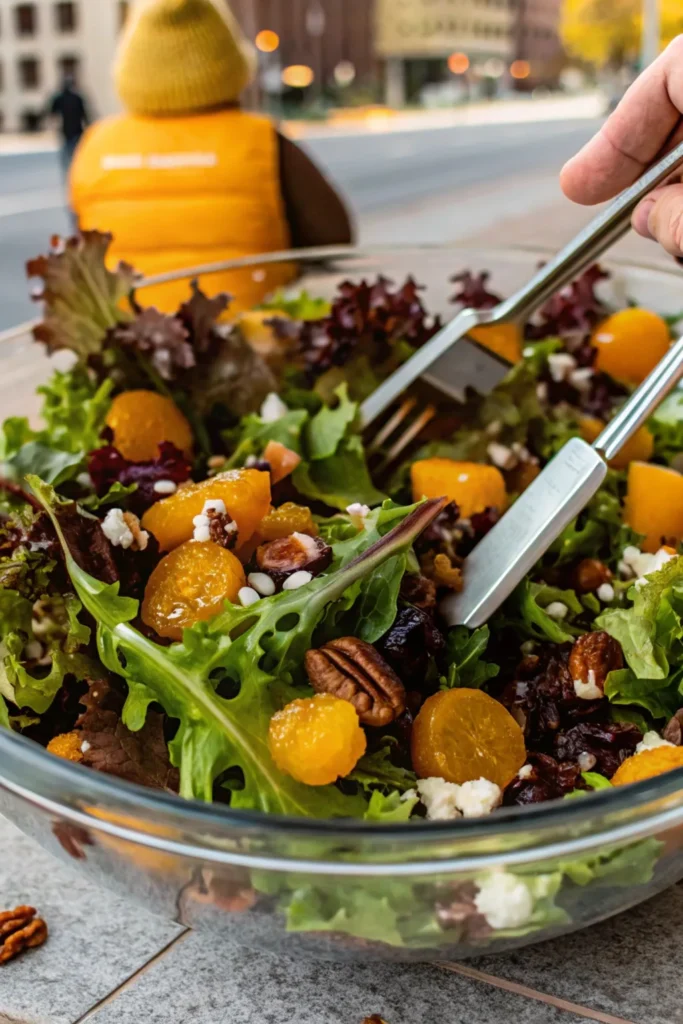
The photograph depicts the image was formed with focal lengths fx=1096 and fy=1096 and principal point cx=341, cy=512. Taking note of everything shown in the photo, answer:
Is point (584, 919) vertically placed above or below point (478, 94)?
above

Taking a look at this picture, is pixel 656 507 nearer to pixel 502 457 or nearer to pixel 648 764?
pixel 502 457

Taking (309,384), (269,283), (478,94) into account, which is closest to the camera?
→ (309,384)

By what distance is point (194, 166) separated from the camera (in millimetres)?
3002

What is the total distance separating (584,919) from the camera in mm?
817

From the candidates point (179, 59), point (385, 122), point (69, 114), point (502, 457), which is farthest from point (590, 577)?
point (385, 122)

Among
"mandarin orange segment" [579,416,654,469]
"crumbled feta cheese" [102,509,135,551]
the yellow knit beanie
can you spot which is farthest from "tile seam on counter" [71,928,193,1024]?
the yellow knit beanie

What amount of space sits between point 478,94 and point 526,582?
47.0 meters

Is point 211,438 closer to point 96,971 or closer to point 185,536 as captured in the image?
point 185,536

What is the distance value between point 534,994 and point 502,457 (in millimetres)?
741

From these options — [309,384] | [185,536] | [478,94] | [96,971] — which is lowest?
[478,94]

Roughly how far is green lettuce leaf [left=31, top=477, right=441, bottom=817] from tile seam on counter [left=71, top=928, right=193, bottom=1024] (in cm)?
15

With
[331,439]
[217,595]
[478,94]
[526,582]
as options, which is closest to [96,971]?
[217,595]

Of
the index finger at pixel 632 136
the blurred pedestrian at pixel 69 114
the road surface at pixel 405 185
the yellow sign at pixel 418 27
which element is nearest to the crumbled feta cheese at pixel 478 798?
the index finger at pixel 632 136

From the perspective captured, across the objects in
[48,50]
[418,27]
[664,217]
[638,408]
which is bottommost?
[418,27]
